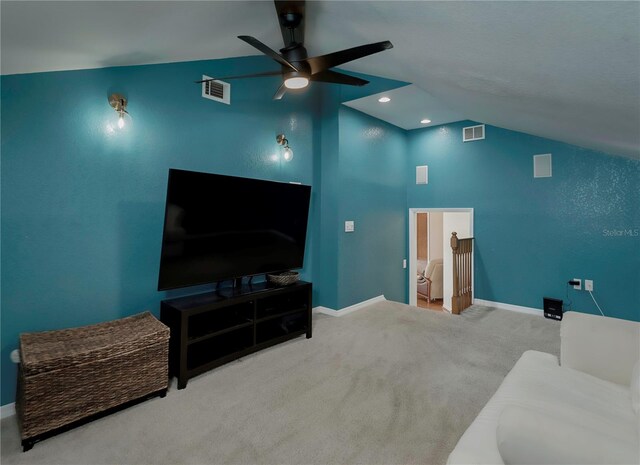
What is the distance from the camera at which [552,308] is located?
13.0ft

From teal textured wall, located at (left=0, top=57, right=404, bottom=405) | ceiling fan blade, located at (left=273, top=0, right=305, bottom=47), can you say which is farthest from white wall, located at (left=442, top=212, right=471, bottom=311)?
ceiling fan blade, located at (left=273, top=0, right=305, bottom=47)

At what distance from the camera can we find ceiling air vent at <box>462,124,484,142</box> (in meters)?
4.61

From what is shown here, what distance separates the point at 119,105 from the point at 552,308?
514 centimetres

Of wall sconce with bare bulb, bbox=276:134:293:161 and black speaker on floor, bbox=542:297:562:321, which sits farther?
black speaker on floor, bbox=542:297:562:321

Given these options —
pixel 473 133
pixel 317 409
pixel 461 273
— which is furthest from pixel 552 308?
pixel 317 409

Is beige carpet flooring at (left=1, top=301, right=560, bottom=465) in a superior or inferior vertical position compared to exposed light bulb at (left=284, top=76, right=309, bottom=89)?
inferior

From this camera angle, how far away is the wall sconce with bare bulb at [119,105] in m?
2.44

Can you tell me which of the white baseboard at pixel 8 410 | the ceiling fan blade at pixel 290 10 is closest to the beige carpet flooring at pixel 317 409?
the white baseboard at pixel 8 410

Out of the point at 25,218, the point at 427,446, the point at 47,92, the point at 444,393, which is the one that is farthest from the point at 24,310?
the point at 444,393

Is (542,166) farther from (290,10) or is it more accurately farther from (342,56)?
(290,10)

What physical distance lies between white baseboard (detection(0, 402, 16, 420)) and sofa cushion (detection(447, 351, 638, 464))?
8.91 ft

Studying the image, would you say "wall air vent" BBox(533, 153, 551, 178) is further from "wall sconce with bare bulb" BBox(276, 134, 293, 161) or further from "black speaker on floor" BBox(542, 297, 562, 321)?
"wall sconce with bare bulb" BBox(276, 134, 293, 161)

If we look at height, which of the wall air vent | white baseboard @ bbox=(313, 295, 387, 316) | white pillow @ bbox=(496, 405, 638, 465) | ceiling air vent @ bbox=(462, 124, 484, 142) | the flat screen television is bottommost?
white baseboard @ bbox=(313, 295, 387, 316)

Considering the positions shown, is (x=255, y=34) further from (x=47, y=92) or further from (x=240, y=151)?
(x=47, y=92)
